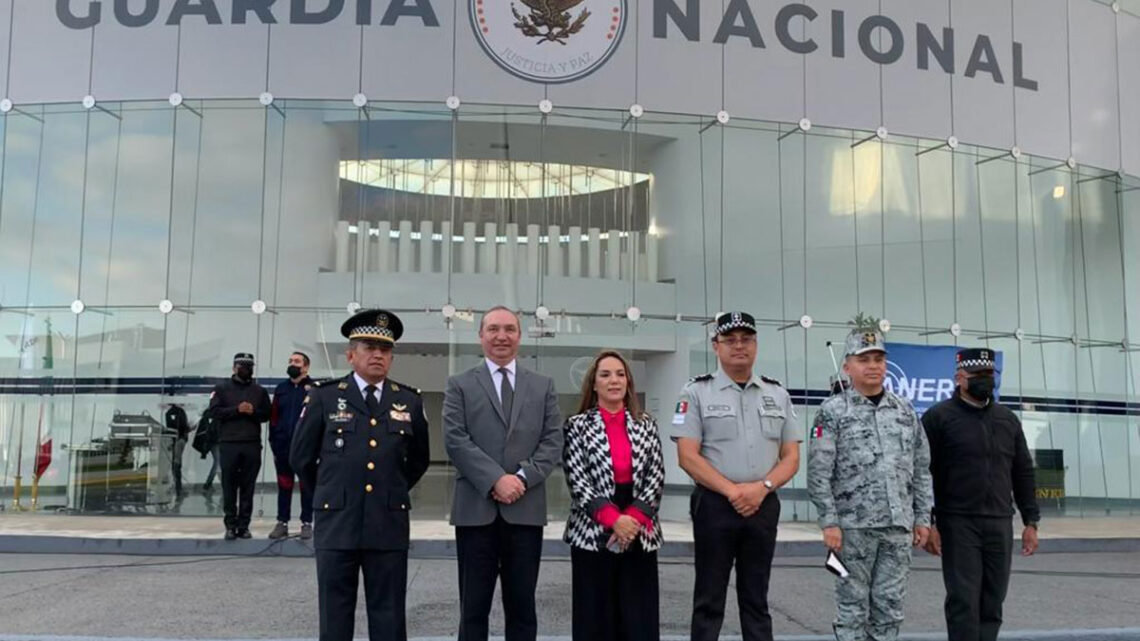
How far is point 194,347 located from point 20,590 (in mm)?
6349

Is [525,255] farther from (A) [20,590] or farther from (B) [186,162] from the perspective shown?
(A) [20,590]

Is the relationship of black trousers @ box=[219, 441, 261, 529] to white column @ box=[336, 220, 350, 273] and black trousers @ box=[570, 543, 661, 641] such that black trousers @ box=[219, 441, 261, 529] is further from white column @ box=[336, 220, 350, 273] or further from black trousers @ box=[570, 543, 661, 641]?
black trousers @ box=[570, 543, 661, 641]

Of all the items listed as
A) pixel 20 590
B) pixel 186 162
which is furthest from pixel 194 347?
pixel 20 590

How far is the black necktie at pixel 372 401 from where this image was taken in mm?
4496

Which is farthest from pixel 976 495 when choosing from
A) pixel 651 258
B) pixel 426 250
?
pixel 426 250

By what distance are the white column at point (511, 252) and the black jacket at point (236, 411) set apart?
4996 millimetres

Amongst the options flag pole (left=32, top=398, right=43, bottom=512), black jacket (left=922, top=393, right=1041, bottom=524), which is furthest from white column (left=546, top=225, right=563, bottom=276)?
black jacket (left=922, top=393, right=1041, bottom=524)

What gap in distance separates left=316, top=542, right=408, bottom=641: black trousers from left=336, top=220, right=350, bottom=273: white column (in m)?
9.06

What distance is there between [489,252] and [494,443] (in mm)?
8878

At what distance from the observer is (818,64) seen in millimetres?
14031

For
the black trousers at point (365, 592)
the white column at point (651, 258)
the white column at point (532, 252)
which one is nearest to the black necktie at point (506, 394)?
the black trousers at point (365, 592)

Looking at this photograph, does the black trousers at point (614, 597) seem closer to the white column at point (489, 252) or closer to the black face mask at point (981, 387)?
the black face mask at point (981, 387)

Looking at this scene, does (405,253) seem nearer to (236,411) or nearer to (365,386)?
(236,411)

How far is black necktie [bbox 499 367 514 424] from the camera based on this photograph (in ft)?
14.9
